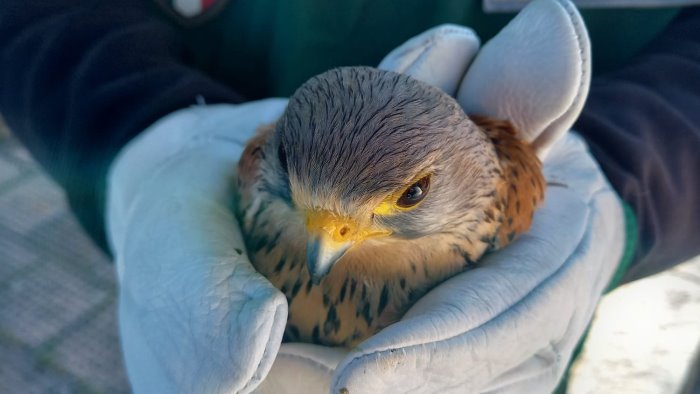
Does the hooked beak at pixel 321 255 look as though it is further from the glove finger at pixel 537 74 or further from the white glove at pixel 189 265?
the glove finger at pixel 537 74

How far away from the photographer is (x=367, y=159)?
1.07 metres

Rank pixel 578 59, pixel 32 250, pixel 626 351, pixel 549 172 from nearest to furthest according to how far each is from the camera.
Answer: pixel 578 59 → pixel 549 172 → pixel 626 351 → pixel 32 250

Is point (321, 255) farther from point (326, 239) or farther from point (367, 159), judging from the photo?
point (367, 159)

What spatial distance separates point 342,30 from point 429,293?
915 mm

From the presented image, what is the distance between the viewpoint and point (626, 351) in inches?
94.3

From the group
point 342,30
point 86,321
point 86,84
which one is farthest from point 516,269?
point 86,321

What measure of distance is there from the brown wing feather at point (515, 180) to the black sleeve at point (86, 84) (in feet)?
2.70

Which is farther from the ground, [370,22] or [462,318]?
[370,22]

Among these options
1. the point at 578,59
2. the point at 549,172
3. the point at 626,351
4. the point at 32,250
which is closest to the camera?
the point at 578,59

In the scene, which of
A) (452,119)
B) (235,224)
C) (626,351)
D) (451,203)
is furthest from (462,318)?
(626,351)

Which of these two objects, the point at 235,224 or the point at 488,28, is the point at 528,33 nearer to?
the point at 488,28

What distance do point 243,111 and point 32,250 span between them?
2.03 metres

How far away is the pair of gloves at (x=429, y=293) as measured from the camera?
1.09 metres

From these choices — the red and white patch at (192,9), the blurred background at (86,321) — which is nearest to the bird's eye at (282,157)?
the red and white patch at (192,9)
